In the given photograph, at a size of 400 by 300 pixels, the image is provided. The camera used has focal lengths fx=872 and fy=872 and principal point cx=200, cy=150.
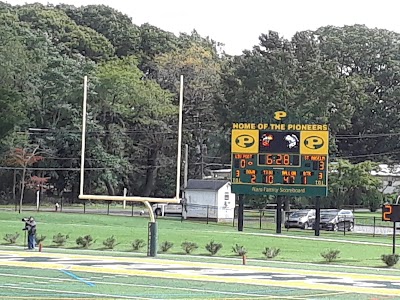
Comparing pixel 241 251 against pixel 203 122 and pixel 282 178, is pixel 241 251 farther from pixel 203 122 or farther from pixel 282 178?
pixel 203 122

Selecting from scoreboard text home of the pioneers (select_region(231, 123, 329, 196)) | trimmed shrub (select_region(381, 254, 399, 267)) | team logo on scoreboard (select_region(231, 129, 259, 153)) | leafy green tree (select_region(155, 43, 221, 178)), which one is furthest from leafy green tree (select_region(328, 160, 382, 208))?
trimmed shrub (select_region(381, 254, 399, 267))

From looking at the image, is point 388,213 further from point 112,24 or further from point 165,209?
point 112,24

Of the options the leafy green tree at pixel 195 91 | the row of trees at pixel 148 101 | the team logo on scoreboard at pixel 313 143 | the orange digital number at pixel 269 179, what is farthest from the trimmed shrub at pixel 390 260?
the leafy green tree at pixel 195 91

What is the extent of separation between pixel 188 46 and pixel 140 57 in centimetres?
553

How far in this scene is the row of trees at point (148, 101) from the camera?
72750 mm

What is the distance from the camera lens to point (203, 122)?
82562 mm

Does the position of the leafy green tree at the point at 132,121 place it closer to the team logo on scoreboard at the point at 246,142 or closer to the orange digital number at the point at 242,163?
the orange digital number at the point at 242,163

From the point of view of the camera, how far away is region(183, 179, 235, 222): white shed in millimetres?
61062

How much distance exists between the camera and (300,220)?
57219 mm

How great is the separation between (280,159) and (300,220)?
11.8 meters

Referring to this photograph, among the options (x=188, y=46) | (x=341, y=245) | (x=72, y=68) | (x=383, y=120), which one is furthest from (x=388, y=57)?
(x=341, y=245)

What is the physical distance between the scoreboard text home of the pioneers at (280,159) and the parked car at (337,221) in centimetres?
974

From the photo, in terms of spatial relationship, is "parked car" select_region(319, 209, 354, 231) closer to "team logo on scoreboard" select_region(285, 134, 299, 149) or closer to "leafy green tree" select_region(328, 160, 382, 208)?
"team logo on scoreboard" select_region(285, 134, 299, 149)

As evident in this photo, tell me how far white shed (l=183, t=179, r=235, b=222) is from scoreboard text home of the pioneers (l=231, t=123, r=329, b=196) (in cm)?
1344
